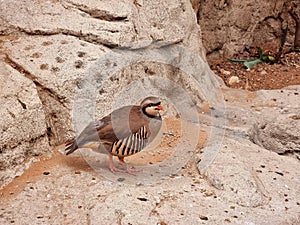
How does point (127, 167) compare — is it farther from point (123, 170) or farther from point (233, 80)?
point (233, 80)

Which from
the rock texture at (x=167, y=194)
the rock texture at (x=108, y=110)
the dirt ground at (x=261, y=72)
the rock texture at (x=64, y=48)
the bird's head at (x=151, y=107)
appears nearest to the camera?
the rock texture at (x=167, y=194)

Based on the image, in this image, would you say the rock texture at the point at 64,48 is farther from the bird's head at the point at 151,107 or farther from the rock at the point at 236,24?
the rock at the point at 236,24

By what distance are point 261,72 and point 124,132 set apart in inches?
147

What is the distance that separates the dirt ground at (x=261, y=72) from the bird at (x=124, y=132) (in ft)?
9.94

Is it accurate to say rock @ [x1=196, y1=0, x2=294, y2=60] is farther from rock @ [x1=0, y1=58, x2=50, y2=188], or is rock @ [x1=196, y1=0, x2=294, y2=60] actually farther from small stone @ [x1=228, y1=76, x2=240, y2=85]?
rock @ [x1=0, y1=58, x2=50, y2=188]

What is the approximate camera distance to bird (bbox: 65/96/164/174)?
341 centimetres

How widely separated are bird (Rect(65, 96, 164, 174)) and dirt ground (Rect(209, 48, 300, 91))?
303cm

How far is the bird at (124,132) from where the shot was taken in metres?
3.41

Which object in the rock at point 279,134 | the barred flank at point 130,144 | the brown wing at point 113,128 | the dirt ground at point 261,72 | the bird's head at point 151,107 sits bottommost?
the rock at point 279,134

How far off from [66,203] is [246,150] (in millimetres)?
1537

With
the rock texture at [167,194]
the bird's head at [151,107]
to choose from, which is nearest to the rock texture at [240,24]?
the rock texture at [167,194]

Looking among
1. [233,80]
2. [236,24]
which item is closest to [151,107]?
[233,80]

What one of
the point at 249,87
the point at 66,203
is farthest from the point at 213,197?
the point at 249,87

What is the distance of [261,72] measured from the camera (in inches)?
265
